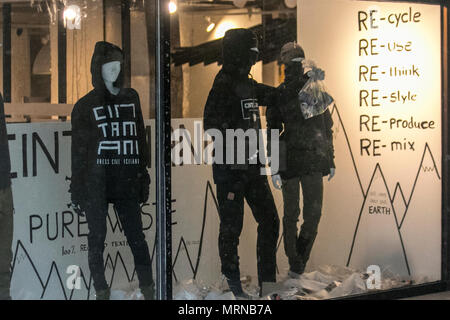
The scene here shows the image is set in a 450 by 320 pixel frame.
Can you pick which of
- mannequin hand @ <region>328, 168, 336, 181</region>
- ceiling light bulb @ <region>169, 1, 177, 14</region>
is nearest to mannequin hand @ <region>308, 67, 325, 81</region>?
mannequin hand @ <region>328, 168, 336, 181</region>

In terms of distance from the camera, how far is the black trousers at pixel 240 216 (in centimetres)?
534

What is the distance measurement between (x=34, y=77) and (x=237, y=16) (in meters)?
1.58

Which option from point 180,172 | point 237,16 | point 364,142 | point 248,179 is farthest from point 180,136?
point 364,142

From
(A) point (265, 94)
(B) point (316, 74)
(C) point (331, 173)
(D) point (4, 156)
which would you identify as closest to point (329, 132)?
(C) point (331, 173)

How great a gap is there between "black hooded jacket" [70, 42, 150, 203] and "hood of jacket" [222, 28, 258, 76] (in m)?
0.75

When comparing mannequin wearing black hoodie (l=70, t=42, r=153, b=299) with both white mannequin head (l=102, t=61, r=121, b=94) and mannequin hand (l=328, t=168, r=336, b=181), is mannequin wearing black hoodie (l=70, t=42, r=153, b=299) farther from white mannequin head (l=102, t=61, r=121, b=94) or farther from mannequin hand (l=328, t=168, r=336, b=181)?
mannequin hand (l=328, t=168, r=336, b=181)

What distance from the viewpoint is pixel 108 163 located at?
5.06 meters

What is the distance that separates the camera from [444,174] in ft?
20.6

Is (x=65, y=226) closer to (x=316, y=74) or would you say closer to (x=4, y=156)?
(x=4, y=156)

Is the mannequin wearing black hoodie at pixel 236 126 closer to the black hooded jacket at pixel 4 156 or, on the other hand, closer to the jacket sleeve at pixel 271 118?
the jacket sleeve at pixel 271 118

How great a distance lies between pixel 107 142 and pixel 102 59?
1.95 feet

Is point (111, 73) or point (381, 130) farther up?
point (111, 73)

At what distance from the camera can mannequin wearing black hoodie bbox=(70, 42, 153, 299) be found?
4992 mm

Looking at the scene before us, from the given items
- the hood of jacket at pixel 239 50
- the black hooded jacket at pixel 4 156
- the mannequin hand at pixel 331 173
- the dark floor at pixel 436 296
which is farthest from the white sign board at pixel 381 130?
the black hooded jacket at pixel 4 156
